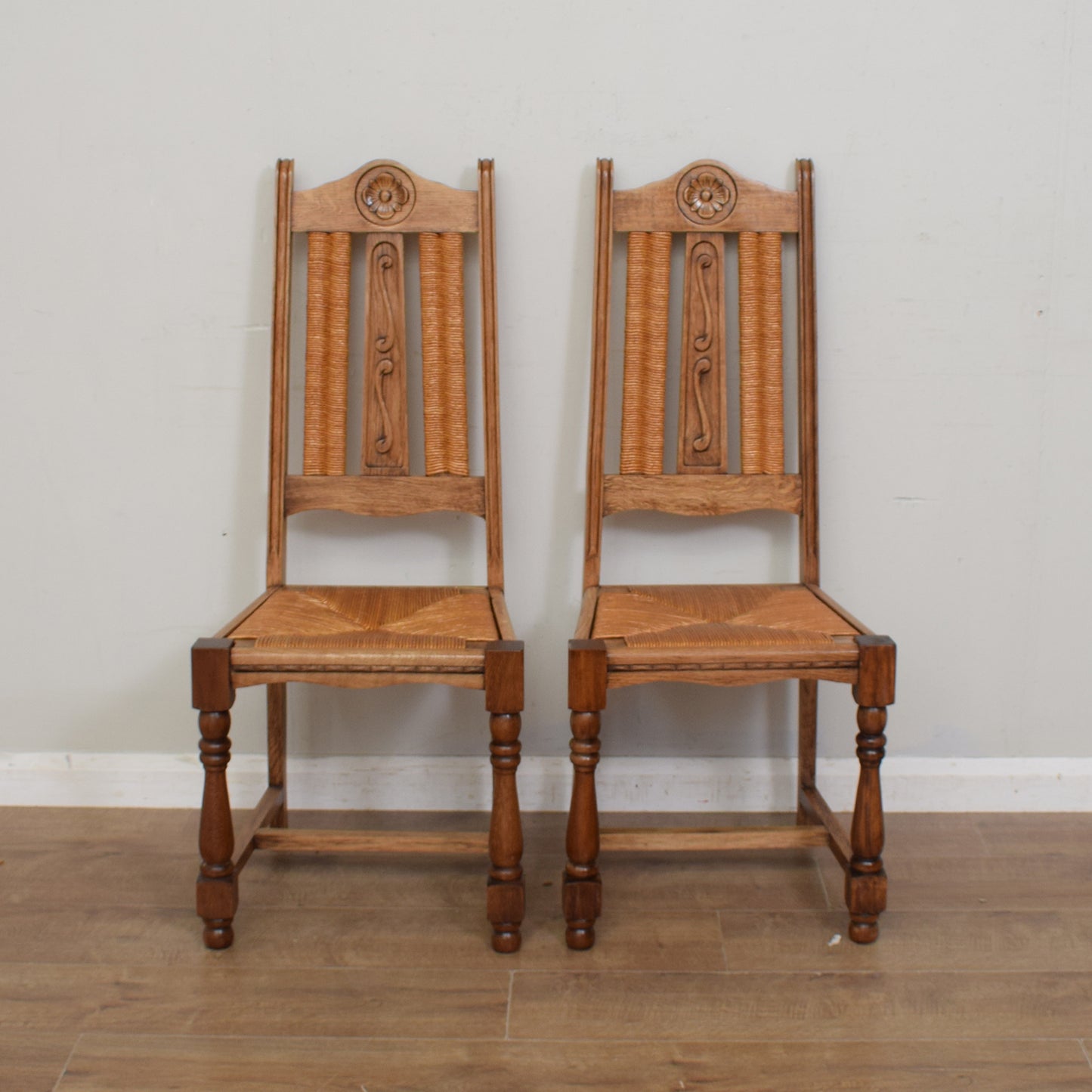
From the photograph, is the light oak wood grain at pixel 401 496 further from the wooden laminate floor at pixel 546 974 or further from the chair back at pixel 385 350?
the wooden laminate floor at pixel 546 974

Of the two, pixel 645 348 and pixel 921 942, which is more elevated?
pixel 645 348

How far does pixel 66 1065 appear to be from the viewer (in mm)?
1472

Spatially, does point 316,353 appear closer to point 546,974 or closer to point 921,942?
point 546,974

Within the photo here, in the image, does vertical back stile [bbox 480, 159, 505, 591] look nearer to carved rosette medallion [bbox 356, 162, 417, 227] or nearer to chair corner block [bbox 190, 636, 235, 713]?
carved rosette medallion [bbox 356, 162, 417, 227]

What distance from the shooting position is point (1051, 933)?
1.79 m

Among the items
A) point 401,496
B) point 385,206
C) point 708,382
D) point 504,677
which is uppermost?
point 385,206

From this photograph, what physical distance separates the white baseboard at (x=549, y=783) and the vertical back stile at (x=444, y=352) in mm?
649

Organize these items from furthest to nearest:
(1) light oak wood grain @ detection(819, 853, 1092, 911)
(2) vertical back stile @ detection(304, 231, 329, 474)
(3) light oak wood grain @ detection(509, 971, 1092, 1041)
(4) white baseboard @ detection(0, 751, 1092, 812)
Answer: (4) white baseboard @ detection(0, 751, 1092, 812) < (2) vertical back stile @ detection(304, 231, 329, 474) < (1) light oak wood grain @ detection(819, 853, 1092, 911) < (3) light oak wood grain @ detection(509, 971, 1092, 1041)

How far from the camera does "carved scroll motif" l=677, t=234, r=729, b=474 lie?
6.57 ft

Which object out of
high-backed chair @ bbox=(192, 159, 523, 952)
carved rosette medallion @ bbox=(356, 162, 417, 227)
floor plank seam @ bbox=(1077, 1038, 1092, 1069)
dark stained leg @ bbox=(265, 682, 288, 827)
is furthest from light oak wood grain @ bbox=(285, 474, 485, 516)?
floor plank seam @ bbox=(1077, 1038, 1092, 1069)

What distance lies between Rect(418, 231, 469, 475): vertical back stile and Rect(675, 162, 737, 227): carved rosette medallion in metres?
0.41

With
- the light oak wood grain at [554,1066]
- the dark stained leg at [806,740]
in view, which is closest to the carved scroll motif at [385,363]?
the dark stained leg at [806,740]

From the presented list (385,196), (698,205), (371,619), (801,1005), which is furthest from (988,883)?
(385,196)

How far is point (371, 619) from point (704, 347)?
30.4 inches
